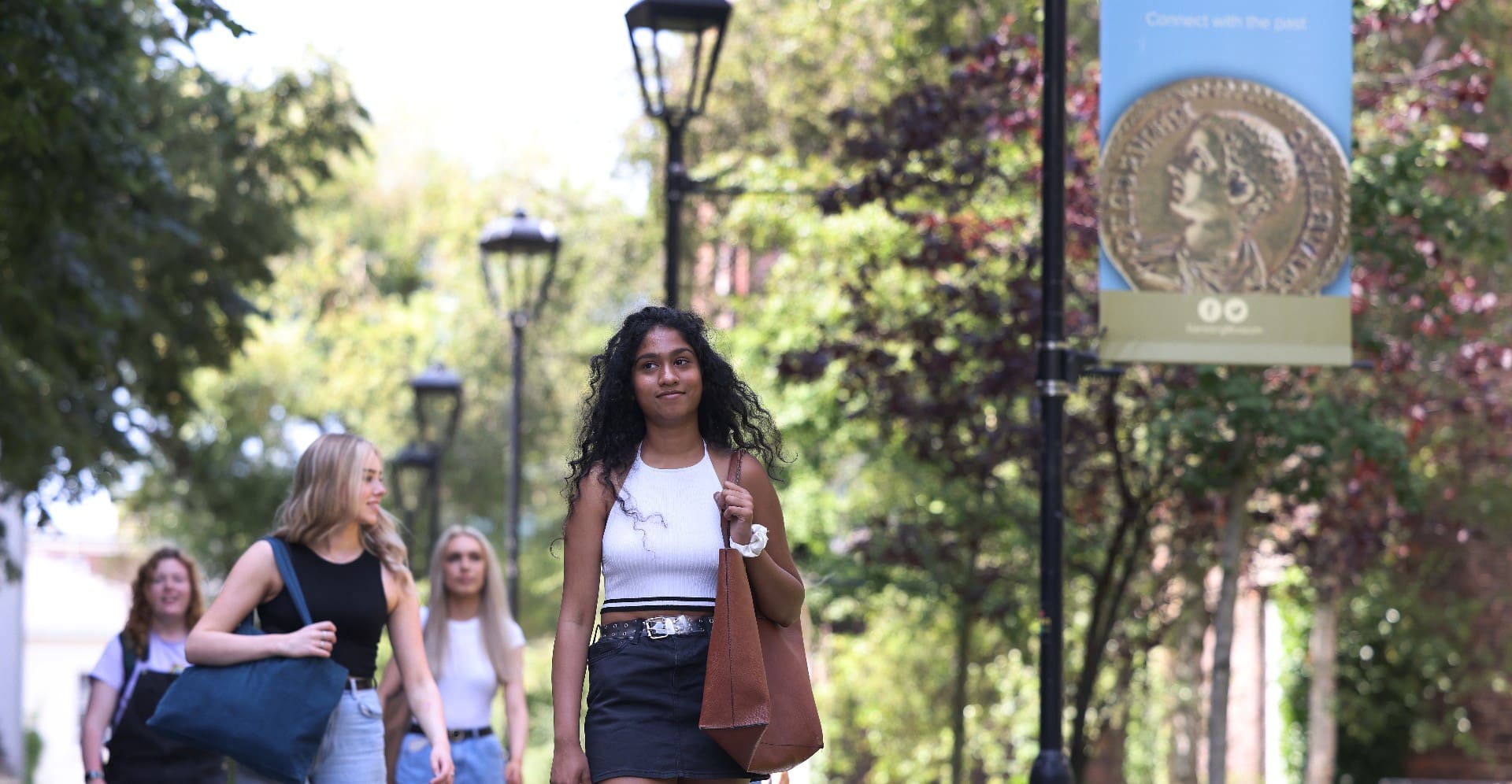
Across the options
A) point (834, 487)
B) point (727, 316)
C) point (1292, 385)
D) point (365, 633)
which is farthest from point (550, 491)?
point (365, 633)

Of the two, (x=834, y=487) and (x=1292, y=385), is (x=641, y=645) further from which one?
(x=834, y=487)

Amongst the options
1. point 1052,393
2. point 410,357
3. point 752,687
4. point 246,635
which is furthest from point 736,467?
point 410,357

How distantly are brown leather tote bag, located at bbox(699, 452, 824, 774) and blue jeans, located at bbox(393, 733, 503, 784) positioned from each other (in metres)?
3.80

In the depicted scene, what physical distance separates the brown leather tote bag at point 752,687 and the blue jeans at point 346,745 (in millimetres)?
1776

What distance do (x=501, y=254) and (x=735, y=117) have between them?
7402 millimetres

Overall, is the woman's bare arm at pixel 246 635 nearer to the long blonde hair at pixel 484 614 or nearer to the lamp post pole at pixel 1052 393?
the long blonde hair at pixel 484 614

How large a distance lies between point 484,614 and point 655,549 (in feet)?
14.0

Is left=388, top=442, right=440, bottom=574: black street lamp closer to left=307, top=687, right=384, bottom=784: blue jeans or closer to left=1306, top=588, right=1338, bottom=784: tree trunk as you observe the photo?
left=1306, top=588, right=1338, bottom=784: tree trunk

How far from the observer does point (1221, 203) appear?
9422 millimetres

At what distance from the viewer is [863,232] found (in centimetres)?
1742

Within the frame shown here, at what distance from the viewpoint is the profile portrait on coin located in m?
9.22

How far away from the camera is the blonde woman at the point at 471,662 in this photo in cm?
823

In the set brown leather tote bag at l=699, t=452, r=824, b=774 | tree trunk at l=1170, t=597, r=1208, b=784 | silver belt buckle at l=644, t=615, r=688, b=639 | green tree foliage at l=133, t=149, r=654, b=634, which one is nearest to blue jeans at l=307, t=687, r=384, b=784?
silver belt buckle at l=644, t=615, r=688, b=639

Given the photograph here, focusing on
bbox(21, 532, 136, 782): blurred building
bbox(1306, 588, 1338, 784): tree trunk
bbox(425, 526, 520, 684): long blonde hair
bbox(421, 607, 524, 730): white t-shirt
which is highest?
bbox(425, 526, 520, 684): long blonde hair
